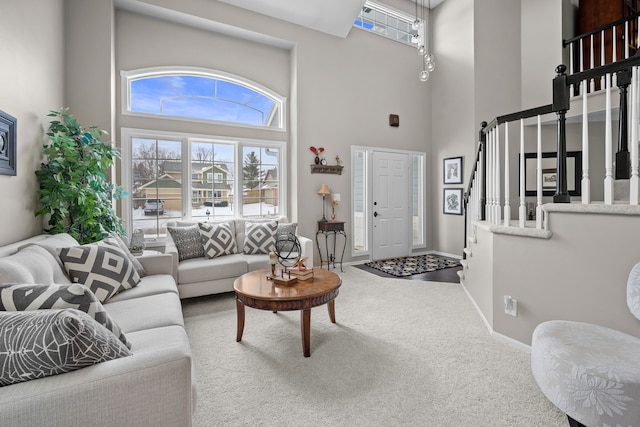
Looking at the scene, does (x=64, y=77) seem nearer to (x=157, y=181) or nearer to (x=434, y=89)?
(x=157, y=181)

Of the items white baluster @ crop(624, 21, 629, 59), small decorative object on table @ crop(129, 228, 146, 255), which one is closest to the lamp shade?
small decorative object on table @ crop(129, 228, 146, 255)

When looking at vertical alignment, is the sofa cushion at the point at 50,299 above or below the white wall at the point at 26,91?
below

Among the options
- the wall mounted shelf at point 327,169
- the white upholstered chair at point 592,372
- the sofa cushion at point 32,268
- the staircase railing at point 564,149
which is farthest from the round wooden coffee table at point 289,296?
the wall mounted shelf at point 327,169

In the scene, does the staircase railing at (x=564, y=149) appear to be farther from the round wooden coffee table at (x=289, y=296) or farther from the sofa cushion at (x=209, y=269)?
the sofa cushion at (x=209, y=269)

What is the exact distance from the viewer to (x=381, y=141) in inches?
233

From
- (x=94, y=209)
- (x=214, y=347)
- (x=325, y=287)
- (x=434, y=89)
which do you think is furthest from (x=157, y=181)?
(x=434, y=89)

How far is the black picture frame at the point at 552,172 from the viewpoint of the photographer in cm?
495

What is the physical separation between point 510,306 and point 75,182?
3.96 metres

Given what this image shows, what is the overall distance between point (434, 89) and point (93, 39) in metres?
5.79

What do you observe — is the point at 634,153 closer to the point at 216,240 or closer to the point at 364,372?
the point at 364,372

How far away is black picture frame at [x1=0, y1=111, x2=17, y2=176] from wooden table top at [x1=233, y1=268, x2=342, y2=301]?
1875 mm

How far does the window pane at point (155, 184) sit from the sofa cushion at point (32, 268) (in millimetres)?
2183

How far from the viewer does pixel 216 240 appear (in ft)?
12.8

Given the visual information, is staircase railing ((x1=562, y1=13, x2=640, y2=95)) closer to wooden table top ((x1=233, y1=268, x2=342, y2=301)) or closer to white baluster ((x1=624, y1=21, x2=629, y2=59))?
white baluster ((x1=624, y1=21, x2=629, y2=59))
